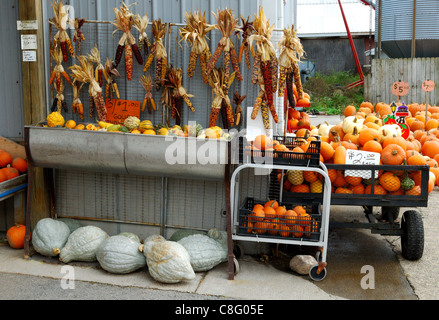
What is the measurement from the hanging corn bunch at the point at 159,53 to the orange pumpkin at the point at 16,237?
2.28 metres

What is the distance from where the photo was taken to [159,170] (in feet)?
16.3

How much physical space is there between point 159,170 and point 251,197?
1.11m

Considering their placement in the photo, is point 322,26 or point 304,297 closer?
point 304,297

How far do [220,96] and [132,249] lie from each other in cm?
186

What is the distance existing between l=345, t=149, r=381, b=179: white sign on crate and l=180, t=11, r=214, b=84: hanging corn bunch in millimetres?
1806

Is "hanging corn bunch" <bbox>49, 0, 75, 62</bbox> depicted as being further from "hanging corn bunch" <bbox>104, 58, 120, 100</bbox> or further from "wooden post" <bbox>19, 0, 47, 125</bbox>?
"hanging corn bunch" <bbox>104, 58, 120, 100</bbox>

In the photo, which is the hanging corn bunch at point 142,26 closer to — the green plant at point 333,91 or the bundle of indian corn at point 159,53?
the bundle of indian corn at point 159,53

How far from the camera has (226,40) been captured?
5.10 m

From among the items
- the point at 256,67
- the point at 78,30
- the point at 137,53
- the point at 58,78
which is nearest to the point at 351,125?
the point at 256,67

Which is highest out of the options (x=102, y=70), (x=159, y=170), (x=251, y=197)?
(x=102, y=70)

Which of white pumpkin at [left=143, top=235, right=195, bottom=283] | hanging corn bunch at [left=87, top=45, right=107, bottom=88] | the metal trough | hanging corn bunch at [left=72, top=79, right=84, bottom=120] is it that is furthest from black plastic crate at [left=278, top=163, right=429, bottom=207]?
hanging corn bunch at [left=72, top=79, right=84, bottom=120]
